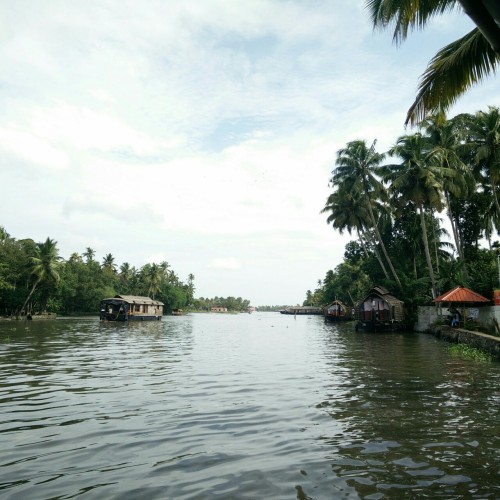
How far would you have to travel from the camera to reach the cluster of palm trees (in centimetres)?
3009

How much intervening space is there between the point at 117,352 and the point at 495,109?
91.1 ft

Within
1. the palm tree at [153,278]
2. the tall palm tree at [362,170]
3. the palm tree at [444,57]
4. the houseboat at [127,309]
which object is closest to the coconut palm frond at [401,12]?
the palm tree at [444,57]

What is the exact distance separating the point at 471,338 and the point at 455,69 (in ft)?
56.1

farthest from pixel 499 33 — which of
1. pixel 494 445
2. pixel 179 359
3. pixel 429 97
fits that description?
pixel 179 359

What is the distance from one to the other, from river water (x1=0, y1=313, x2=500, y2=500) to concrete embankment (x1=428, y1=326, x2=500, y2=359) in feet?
16.1

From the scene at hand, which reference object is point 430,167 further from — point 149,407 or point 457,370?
point 149,407

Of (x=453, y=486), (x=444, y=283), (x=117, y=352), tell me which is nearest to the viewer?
(x=453, y=486)

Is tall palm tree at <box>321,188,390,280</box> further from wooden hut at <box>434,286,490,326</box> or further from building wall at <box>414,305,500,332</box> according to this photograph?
wooden hut at <box>434,286,490,326</box>

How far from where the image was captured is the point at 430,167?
33.6 m

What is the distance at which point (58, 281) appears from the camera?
197 ft

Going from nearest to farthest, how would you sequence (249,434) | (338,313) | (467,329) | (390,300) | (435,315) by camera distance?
1. (249,434)
2. (467,329)
3. (435,315)
4. (390,300)
5. (338,313)

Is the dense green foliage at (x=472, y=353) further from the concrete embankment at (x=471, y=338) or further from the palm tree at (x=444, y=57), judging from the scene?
the palm tree at (x=444, y=57)

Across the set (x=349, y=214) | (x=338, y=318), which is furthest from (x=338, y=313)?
(x=349, y=214)

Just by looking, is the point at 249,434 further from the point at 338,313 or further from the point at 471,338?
the point at 338,313
